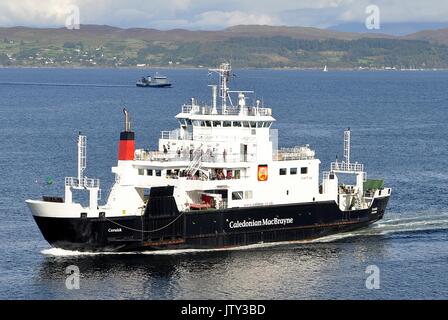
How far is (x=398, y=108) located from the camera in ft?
513

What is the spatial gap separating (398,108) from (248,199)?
102 meters

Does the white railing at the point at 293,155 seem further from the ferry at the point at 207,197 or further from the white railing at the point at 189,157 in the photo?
the white railing at the point at 189,157

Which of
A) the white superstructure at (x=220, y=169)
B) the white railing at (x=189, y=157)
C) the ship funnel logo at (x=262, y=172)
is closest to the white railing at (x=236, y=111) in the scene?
the white superstructure at (x=220, y=169)

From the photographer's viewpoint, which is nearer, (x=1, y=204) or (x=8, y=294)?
(x=8, y=294)

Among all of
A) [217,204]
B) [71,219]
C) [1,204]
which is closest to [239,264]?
[217,204]

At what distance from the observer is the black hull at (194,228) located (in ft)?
173

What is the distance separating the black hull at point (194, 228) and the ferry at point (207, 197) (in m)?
0.05

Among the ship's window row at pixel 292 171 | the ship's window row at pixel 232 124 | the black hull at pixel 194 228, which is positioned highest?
the ship's window row at pixel 232 124

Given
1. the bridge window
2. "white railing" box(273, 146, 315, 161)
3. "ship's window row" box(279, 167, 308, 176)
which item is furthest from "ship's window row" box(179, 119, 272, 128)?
the bridge window

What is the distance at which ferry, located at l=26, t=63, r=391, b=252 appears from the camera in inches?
2085

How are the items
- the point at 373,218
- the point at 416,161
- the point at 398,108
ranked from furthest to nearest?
the point at 398,108, the point at 416,161, the point at 373,218

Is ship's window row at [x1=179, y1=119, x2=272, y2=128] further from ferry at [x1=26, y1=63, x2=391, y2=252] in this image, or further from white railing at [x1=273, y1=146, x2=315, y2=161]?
white railing at [x1=273, y1=146, x2=315, y2=161]

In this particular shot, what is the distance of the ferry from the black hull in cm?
5
